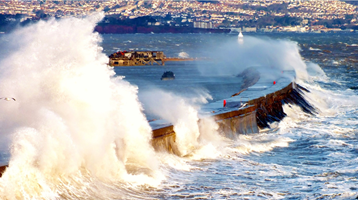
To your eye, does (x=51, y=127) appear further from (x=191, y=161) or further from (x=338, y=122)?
(x=338, y=122)

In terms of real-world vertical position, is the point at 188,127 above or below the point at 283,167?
above

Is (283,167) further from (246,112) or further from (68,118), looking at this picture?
(68,118)

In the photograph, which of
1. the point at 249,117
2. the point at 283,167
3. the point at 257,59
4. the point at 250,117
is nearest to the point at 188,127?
the point at 283,167

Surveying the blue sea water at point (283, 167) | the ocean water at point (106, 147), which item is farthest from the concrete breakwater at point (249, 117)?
the blue sea water at point (283, 167)

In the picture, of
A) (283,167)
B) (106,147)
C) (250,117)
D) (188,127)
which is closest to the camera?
(106,147)

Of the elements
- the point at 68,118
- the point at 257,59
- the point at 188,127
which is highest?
the point at 68,118

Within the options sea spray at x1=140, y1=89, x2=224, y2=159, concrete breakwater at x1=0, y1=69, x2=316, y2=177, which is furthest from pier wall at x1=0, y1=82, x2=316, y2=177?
sea spray at x1=140, y1=89, x2=224, y2=159
